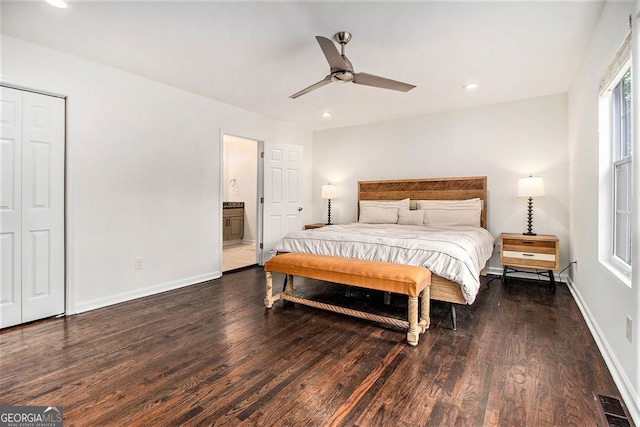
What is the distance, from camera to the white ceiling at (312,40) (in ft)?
7.37

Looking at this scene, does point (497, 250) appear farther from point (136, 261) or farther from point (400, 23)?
point (136, 261)

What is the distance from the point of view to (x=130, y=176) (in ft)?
11.1

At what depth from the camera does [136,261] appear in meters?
3.46

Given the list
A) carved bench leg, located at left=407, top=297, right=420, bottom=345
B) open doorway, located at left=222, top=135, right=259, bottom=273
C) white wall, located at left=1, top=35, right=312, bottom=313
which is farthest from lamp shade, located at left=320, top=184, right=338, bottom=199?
carved bench leg, located at left=407, top=297, right=420, bottom=345

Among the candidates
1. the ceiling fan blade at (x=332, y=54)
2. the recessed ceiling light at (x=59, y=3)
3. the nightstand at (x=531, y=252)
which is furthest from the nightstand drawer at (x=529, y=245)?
the recessed ceiling light at (x=59, y=3)

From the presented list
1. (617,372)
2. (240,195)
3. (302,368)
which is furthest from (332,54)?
(240,195)

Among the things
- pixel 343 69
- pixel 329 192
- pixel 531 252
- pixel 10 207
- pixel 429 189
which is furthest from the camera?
pixel 329 192

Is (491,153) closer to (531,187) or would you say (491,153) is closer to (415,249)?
(531,187)

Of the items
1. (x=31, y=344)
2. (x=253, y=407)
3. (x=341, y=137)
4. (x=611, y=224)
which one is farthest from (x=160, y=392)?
(x=341, y=137)

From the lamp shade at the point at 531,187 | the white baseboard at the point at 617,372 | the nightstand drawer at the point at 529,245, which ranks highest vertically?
the lamp shade at the point at 531,187

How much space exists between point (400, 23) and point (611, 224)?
2.19 m

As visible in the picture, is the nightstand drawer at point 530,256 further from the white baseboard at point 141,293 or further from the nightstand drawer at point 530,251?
the white baseboard at point 141,293

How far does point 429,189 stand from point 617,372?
3.30 metres

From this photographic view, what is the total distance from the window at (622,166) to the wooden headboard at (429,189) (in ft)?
7.07
